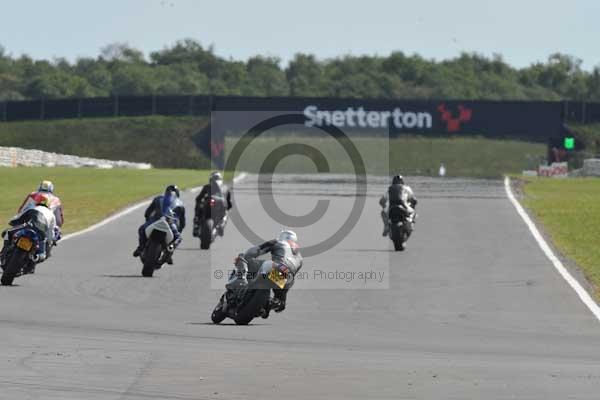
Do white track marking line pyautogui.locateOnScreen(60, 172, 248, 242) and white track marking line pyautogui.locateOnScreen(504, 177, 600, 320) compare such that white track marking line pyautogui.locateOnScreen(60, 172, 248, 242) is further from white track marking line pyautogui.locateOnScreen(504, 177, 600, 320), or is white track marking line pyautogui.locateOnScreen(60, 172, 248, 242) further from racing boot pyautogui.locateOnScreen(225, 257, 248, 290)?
racing boot pyautogui.locateOnScreen(225, 257, 248, 290)

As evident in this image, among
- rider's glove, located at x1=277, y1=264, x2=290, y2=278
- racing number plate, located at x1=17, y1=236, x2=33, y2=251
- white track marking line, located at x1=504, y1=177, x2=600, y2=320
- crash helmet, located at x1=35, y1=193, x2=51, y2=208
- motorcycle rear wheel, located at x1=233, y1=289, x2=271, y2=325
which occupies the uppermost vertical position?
crash helmet, located at x1=35, y1=193, x2=51, y2=208

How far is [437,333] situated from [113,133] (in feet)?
209

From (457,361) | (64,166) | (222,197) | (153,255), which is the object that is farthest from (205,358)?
(64,166)

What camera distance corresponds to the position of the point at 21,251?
68.6ft

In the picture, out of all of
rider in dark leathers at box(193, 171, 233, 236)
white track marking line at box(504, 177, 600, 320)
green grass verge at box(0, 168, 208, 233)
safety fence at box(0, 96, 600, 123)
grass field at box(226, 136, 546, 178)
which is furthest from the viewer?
grass field at box(226, 136, 546, 178)

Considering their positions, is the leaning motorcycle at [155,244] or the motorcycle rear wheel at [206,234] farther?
the motorcycle rear wheel at [206,234]

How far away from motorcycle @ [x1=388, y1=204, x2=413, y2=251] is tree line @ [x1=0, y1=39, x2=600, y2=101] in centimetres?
9743

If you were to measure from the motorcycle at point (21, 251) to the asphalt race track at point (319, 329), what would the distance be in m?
0.28

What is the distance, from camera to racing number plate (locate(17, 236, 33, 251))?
21.0 metres

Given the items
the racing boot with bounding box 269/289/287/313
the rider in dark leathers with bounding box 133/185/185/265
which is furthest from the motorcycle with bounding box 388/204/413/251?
the racing boot with bounding box 269/289/287/313

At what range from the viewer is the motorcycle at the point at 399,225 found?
28.8 meters

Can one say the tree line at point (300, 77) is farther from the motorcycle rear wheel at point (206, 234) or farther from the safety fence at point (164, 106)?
the motorcycle rear wheel at point (206, 234)

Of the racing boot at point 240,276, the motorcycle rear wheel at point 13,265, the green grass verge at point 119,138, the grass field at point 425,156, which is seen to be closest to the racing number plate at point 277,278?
the racing boot at point 240,276

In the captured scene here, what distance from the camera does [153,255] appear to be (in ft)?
76.3
